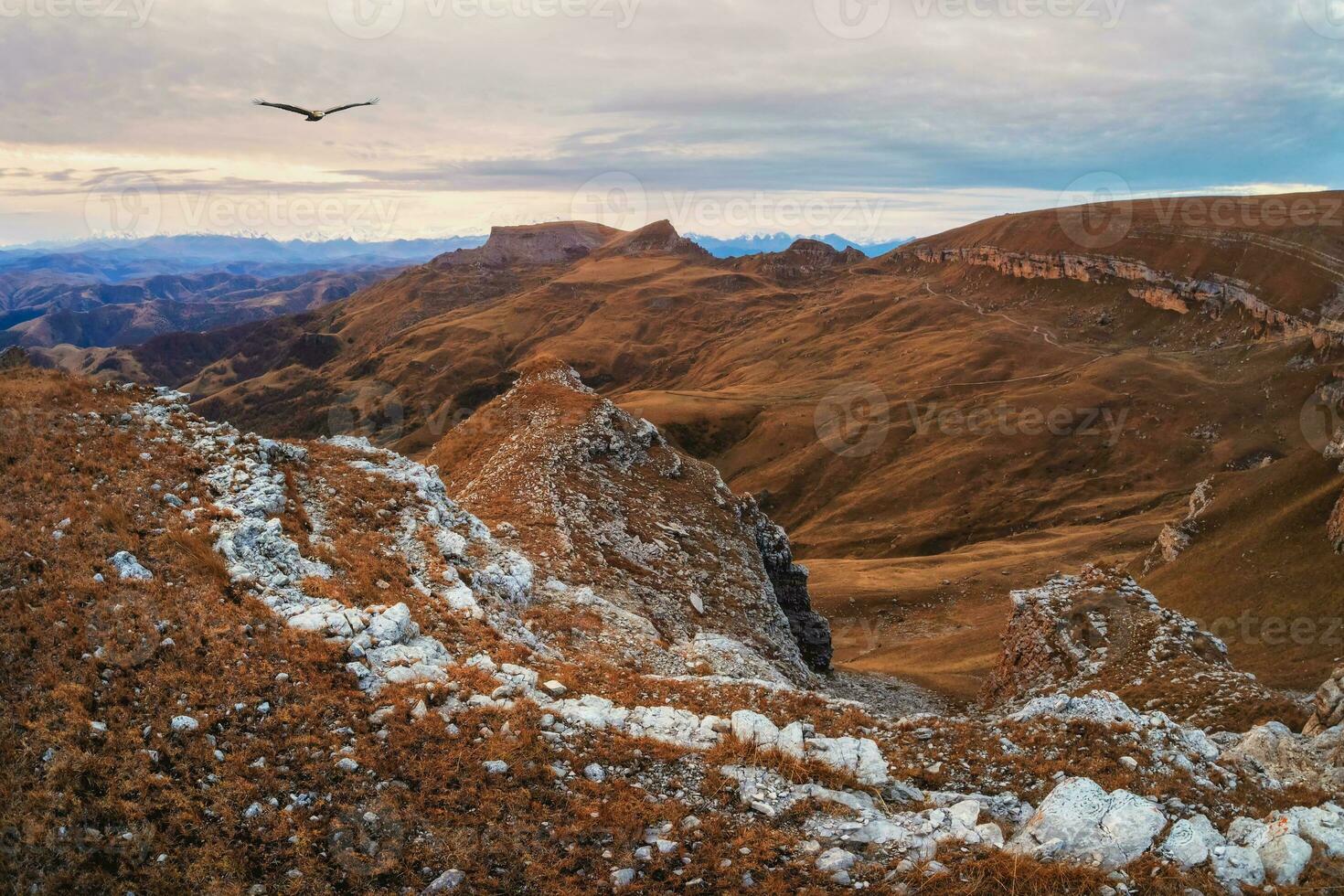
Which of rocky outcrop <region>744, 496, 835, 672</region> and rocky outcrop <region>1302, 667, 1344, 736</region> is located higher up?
rocky outcrop <region>1302, 667, 1344, 736</region>

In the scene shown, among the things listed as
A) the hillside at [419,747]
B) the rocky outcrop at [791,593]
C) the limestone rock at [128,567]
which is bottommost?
the rocky outcrop at [791,593]

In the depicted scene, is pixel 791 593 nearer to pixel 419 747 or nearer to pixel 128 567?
pixel 419 747

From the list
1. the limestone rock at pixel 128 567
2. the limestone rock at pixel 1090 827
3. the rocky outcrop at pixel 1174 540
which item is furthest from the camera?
the rocky outcrop at pixel 1174 540

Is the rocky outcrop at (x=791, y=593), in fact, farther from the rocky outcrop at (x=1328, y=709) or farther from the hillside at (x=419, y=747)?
the rocky outcrop at (x=1328, y=709)

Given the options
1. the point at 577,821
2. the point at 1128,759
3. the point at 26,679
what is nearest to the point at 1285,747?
the point at 1128,759

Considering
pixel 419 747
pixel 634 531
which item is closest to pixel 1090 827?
pixel 419 747

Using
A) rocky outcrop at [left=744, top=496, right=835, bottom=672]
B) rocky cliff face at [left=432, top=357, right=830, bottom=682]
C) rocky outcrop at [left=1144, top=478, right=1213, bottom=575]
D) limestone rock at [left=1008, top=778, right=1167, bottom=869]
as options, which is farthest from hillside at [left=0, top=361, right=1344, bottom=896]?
rocky outcrop at [left=1144, top=478, right=1213, bottom=575]

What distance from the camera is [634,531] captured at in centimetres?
4109

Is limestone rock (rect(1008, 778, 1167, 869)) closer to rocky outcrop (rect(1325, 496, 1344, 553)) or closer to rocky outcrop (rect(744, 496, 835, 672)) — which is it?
rocky outcrop (rect(744, 496, 835, 672))

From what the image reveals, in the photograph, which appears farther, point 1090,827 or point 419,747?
point 419,747

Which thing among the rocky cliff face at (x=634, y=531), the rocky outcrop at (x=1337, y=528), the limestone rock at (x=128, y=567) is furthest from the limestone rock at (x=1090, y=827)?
the rocky outcrop at (x=1337, y=528)

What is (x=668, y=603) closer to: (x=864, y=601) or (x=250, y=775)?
(x=250, y=775)

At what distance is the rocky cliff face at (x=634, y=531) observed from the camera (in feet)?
104

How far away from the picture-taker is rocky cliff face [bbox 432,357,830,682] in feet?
104
